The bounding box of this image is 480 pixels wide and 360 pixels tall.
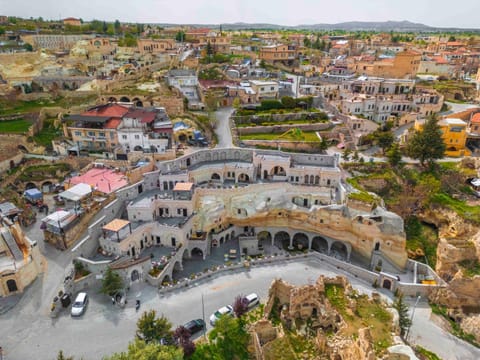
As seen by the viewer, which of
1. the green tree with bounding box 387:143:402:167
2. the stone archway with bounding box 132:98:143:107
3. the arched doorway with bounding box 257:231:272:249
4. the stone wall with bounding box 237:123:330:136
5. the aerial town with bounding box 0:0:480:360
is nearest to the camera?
the aerial town with bounding box 0:0:480:360

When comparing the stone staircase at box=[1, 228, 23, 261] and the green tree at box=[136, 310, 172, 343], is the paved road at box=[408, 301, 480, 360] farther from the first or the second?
the stone staircase at box=[1, 228, 23, 261]

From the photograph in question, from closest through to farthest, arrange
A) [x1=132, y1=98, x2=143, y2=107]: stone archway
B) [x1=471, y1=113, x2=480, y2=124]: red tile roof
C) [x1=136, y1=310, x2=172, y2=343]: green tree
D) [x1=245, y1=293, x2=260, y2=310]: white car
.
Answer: [x1=136, y1=310, x2=172, y2=343]: green tree, [x1=245, y1=293, x2=260, y2=310]: white car, [x1=471, y1=113, x2=480, y2=124]: red tile roof, [x1=132, y1=98, x2=143, y2=107]: stone archway

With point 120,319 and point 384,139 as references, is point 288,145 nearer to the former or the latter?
point 384,139

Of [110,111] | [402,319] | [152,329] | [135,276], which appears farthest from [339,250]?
[110,111]

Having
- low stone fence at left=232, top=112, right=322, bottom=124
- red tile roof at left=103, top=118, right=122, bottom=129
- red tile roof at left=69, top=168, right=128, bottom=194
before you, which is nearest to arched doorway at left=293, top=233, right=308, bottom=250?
red tile roof at left=69, top=168, right=128, bottom=194

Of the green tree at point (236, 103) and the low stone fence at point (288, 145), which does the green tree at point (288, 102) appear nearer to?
the green tree at point (236, 103)
